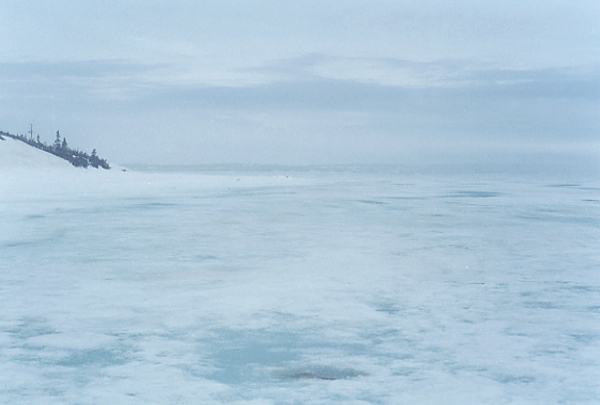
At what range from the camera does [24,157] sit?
35219 mm

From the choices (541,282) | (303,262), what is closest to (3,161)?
(303,262)

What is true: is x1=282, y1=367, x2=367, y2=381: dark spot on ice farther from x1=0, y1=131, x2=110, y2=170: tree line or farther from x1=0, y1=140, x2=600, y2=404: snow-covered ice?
x1=0, y1=131, x2=110, y2=170: tree line

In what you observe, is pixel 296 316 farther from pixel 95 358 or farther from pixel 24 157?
pixel 24 157

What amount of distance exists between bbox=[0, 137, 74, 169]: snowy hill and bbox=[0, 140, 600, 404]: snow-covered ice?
25.1 meters

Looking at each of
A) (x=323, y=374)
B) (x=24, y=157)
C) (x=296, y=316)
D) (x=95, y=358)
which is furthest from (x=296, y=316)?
(x=24, y=157)

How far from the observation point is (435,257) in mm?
7965

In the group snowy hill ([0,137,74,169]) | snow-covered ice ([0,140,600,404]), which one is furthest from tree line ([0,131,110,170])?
snow-covered ice ([0,140,600,404])

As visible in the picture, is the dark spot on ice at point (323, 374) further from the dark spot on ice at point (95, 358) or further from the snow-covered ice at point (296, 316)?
the dark spot on ice at point (95, 358)

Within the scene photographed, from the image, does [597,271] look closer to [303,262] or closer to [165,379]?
[303,262]

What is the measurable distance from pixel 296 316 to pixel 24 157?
34.3m

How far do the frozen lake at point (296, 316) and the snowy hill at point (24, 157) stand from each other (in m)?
25.2

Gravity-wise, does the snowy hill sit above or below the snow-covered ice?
above

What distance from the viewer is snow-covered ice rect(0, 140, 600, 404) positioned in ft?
11.3

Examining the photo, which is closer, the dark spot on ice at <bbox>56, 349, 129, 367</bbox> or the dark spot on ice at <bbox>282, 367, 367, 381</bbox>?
the dark spot on ice at <bbox>282, 367, 367, 381</bbox>
